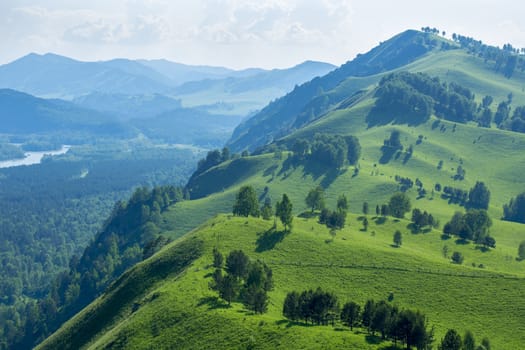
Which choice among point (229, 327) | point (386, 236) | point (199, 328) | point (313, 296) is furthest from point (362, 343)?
point (386, 236)

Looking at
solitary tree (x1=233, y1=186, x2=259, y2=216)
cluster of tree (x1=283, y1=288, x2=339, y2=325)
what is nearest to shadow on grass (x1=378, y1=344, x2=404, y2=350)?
cluster of tree (x1=283, y1=288, x2=339, y2=325)

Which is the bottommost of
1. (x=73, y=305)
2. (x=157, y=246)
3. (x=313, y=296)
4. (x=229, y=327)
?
(x=73, y=305)

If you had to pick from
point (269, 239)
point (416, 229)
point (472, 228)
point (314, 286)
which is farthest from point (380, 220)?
point (314, 286)

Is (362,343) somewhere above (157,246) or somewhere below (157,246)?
above

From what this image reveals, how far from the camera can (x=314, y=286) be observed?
110938 mm

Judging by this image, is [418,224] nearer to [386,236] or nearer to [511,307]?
[386,236]

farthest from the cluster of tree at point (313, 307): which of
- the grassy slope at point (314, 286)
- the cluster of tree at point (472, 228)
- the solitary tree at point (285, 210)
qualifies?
the cluster of tree at point (472, 228)

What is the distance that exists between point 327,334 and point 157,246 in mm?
112693

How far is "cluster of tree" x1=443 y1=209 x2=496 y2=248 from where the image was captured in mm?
150375

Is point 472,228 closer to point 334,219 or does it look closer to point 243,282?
point 334,219

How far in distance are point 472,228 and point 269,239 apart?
78300 mm

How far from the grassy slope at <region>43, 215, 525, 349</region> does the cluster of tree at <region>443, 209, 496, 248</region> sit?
789 cm

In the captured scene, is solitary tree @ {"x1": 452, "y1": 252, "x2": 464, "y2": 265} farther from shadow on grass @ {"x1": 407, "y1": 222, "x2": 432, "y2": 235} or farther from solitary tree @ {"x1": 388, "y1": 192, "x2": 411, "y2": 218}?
solitary tree @ {"x1": 388, "y1": 192, "x2": 411, "y2": 218}

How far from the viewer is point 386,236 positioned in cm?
15225
